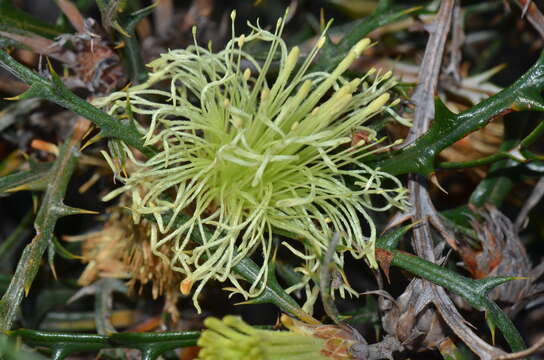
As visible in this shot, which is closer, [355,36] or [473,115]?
[473,115]

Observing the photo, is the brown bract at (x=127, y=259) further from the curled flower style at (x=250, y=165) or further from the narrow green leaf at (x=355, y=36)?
the narrow green leaf at (x=355, y=36)

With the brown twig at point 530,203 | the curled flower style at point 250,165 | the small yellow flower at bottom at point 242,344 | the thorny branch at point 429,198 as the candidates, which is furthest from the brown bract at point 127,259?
the brown twig at point 530,203

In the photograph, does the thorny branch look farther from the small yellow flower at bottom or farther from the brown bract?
the brown bract

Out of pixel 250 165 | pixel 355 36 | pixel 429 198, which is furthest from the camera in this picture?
pixel 355 36

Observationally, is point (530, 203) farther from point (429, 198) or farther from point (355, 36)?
point (355, 36)

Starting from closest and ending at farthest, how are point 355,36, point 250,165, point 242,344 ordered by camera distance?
point 242,344
point 250,165
point 355,36

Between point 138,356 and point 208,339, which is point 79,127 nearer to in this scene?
point 138,356

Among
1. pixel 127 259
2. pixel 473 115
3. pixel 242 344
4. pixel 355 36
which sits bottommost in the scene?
pixel 242 344

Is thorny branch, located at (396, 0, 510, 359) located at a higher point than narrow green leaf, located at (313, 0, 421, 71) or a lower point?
lower

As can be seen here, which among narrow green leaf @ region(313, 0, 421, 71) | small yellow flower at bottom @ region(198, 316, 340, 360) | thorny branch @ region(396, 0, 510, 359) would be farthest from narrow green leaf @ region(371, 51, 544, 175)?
small yellow flower at bottom @ region(198, 316, 340, 360)

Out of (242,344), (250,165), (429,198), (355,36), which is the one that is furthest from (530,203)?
(242,344)
